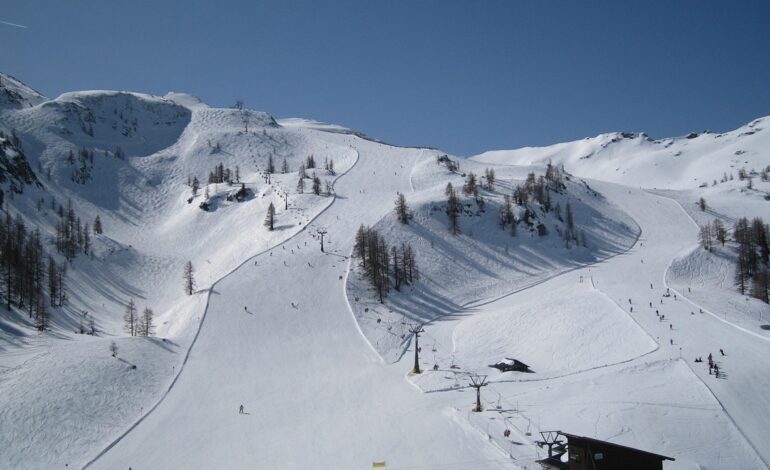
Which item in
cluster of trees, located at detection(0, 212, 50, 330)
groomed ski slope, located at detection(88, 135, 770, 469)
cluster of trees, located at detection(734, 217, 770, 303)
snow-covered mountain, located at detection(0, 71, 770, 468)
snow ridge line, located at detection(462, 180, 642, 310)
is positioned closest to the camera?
groomed ski slope, located at detection(88, 135, 770, 469)

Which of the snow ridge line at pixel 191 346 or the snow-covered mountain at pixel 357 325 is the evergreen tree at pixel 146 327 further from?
the snow ridge line at pixel 191 346

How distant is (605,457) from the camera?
26.0 metres

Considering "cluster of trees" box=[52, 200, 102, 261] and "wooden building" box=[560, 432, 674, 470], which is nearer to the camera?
"wooden building" box=[560, 432, 674, 470]

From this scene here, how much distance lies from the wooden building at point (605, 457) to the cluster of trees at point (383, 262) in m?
46.0

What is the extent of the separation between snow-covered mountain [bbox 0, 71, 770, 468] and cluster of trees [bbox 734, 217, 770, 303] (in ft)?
10.0

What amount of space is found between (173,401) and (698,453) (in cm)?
3942

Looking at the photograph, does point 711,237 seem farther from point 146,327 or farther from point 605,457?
point 146,327

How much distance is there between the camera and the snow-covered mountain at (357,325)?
114ft

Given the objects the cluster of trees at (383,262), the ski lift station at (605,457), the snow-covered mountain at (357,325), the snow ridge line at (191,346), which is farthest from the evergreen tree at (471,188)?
the ski lift station at (605,457)

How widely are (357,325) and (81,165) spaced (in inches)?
4478

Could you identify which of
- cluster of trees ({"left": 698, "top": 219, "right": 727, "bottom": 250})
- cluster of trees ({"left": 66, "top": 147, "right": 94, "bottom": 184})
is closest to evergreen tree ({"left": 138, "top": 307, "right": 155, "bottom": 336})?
cluster of trees ({"left": 66, "top": 147, "right": 94, "bottom": 184})

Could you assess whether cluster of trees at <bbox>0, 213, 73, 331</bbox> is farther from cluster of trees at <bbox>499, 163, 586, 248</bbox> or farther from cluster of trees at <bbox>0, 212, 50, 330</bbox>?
cluster of trees at <bbox>499, 163, 586, 248</bbox>

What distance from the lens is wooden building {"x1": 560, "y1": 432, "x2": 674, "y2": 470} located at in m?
25.9

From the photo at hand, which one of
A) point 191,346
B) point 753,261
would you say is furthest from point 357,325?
point 753,261
